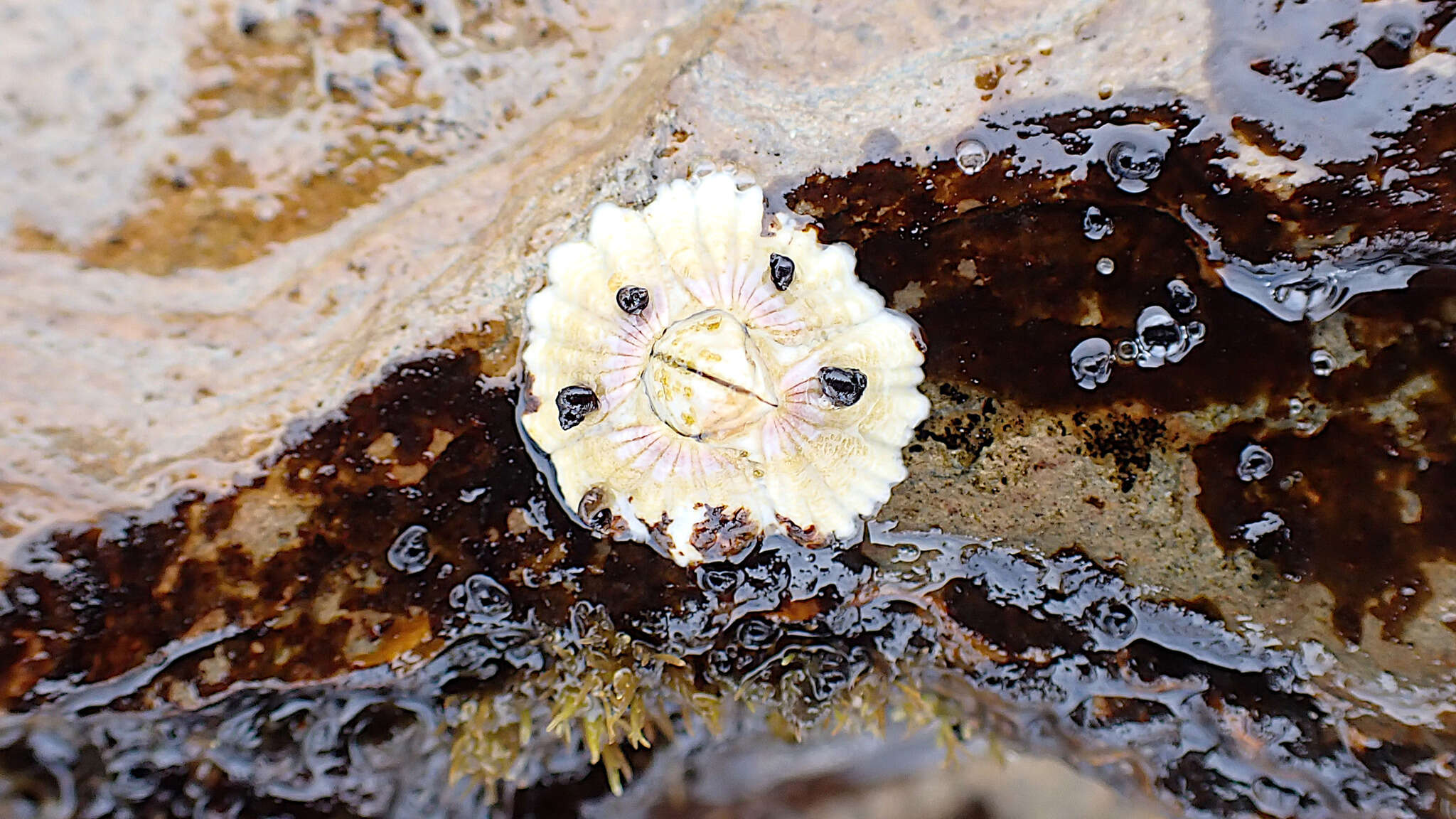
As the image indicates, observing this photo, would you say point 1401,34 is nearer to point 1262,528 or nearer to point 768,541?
point 1262,528

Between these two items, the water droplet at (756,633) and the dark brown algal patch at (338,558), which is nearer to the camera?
the dark brown algal patch at (338,558)

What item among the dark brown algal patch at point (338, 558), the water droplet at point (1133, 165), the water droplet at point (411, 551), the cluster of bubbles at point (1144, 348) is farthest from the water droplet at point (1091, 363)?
the water droplet at point (411, 551)

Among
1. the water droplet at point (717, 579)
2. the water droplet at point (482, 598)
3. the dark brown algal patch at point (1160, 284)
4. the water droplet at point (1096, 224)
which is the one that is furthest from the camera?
the water droplet at point (717, 579)

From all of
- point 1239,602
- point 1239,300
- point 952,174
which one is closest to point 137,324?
point 952,174

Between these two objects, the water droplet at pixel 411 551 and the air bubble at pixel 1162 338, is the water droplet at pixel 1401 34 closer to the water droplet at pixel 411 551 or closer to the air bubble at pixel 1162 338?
the air bubble at pixel 1162 338

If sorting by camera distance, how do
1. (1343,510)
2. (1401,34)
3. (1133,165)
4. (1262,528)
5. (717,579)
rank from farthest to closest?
(717,579) → (1262,528) → (1343,510) → (1133,165) → (1401,34)

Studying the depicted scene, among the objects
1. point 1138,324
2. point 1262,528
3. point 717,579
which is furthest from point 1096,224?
point 717,579
